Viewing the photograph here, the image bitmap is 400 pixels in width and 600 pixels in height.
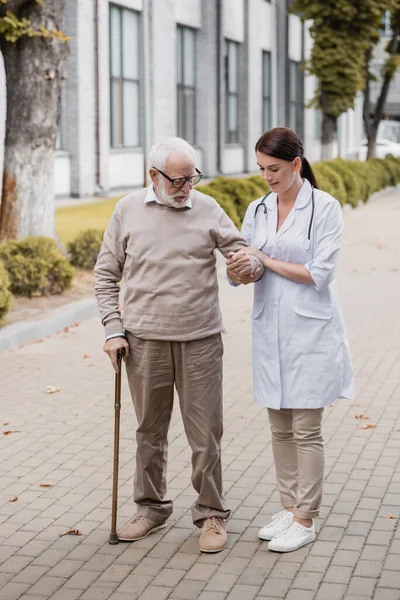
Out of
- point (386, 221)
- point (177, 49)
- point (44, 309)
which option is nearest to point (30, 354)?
point (44, 309)

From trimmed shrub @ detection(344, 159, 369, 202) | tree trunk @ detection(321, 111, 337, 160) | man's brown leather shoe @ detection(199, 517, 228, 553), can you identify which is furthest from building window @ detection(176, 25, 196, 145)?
man's brown leather shoe @ detection(199, 517, 228, 553)

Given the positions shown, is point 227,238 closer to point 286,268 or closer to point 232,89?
point 286,268

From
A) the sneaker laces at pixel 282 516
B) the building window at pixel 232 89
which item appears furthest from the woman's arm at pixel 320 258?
the building window at pixel 232 89


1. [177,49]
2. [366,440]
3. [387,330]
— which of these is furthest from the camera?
[177,49]

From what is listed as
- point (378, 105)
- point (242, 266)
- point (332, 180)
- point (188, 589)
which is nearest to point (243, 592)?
point (188, 589)

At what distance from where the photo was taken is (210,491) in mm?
5367

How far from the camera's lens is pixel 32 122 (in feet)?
44.9

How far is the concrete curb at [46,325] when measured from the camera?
10.6 metres

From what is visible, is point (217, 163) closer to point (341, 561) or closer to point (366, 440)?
point (366, 440)

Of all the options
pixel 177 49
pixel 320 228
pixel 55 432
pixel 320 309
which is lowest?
pixel 55 432

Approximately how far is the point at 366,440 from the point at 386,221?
686 inches

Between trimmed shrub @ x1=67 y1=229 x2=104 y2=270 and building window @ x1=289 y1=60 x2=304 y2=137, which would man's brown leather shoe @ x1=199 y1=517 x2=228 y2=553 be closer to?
trimmed shrub @ x1=67 y1=229 x2=104 y2=270

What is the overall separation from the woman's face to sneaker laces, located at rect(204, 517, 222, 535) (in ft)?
5.08

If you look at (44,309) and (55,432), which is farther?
(44,309)
